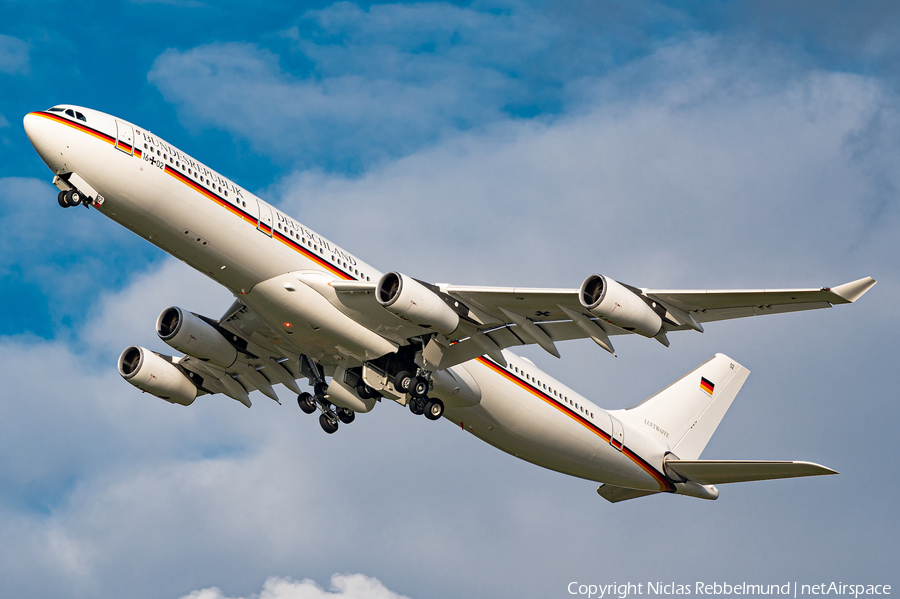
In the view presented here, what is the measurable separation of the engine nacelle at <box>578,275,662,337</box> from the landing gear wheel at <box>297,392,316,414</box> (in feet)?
37.9

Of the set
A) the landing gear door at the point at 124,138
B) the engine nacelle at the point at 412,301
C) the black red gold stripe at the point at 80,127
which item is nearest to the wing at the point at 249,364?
the engine nacelle at the point at 412,301

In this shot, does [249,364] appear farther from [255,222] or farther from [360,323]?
[255,222]

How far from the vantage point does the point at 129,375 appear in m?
32.4

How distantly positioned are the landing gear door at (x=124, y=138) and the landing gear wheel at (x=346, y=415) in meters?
11.6

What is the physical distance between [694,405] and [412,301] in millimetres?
18255

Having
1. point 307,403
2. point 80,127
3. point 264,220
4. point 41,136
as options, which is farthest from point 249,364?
point 41,136

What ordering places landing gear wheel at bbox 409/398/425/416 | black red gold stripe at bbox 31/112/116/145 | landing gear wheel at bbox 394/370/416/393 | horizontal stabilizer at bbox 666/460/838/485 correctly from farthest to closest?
horizontal stabilizer at bbox 666/460/838/485, landing gear wheel at bbox 409/398/425/416, landing gear wheel at bbox 394/370/416/393, black red gold stripe at bbox 31/112/116/145

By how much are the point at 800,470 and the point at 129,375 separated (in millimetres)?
22798

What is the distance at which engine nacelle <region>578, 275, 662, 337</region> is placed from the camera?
79.8ft

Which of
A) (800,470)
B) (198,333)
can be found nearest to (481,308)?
(198,333)

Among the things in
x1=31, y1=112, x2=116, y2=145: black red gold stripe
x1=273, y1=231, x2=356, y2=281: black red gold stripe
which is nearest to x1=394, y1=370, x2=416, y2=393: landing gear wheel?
x1=273, y1=231, x2=356, y2=281: black red gold stripe

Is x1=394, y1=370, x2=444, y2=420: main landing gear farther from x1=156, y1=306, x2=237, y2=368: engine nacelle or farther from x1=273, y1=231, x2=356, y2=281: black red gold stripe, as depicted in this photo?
x1=156, y1=306, x2=237, y2=368: engine nacelle

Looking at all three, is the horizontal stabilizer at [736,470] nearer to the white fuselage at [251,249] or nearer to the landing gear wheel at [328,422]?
the white fuselage at [251,249]

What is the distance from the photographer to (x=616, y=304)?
24359 mm
